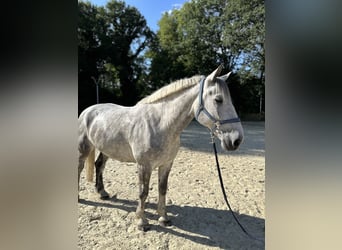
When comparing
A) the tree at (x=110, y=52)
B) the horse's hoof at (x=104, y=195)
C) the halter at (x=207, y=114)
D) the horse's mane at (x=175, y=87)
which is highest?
the tree at (x=110, y=52)

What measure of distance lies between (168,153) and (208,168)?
206 centimetres

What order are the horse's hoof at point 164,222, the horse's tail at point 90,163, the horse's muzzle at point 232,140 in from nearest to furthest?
the horse's muzzle at point 232,140 < the horse's hoof at point 164,222 < the horse's tail at point 90,163

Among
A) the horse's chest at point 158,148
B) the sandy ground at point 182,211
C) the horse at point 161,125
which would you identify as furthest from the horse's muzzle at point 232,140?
the sandy ground at point 182,211

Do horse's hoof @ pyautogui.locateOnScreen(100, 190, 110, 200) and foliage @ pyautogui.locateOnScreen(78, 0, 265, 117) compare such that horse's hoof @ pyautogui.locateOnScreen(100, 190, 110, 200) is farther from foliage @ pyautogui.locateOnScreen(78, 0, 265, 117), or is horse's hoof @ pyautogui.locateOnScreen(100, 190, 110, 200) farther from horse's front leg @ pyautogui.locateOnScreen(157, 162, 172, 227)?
foliage @ pyautogui.locateOnScreen(78, 0, 265, 117)

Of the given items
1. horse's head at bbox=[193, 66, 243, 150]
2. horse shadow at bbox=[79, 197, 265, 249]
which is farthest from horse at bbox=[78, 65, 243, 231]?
horse shadow at bbox=[79, 197, 265, 249]

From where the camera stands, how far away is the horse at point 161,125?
1.65 metres

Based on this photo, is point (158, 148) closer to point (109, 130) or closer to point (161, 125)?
point (161, 125)

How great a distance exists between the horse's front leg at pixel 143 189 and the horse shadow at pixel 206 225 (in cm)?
8

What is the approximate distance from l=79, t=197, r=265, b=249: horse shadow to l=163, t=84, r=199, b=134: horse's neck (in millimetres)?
817

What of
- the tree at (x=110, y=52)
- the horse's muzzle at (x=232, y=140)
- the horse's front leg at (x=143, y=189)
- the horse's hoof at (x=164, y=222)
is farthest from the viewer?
the tree at (x=110, y=52)

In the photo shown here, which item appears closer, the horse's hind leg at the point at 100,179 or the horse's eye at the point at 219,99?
the horse's eye at the point at 219,99

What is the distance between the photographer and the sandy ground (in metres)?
1.94

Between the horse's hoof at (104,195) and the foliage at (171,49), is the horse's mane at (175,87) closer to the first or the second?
the horse's hoof at (104,195)
